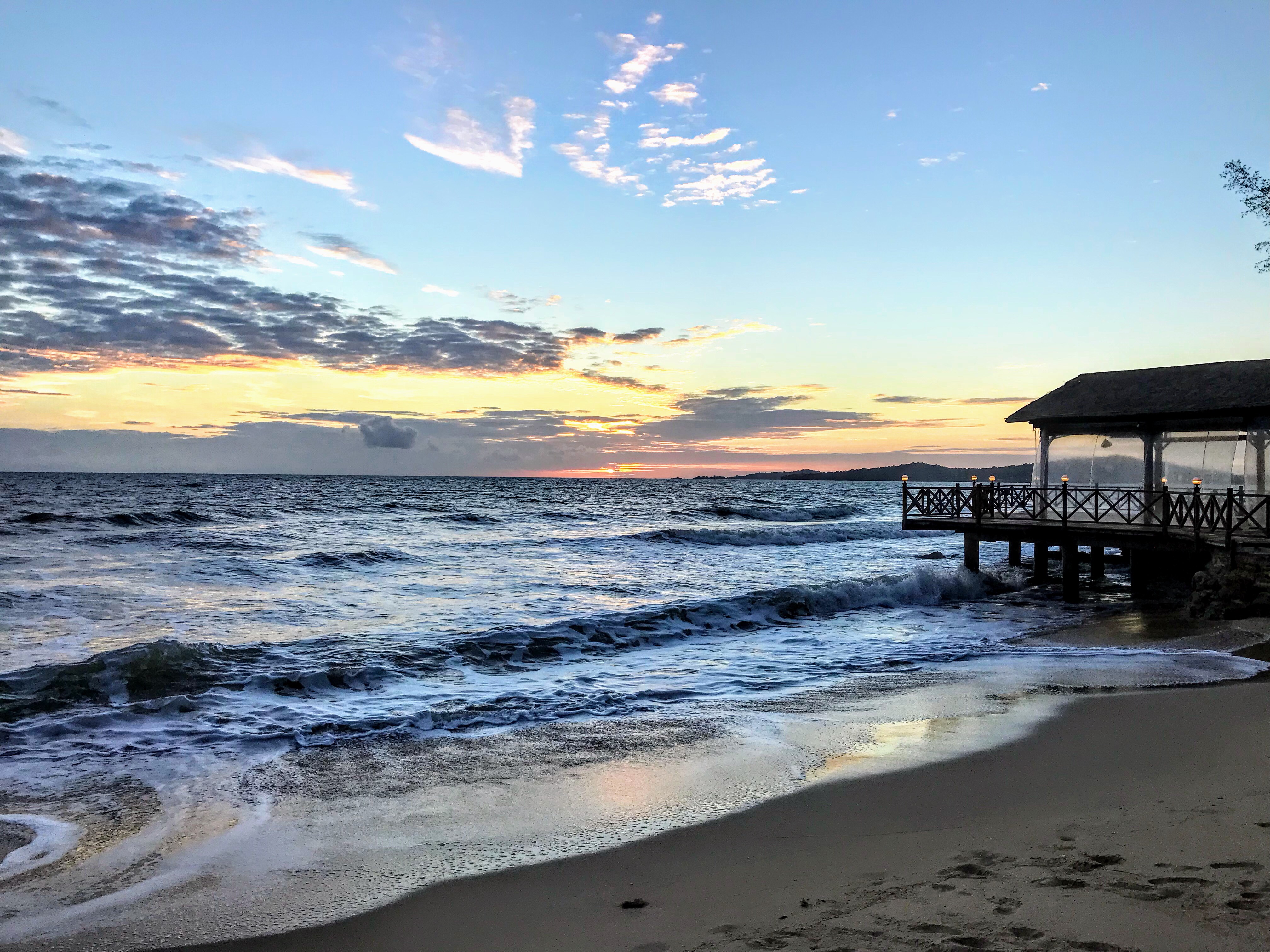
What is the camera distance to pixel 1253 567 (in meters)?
16.3

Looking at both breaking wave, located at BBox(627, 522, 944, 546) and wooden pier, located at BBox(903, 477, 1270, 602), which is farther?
breaking wave, located at BBox(627, 522, 944, 546)

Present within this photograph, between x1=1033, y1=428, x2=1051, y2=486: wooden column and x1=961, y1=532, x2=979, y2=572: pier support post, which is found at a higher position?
x1=1033, y1=428, x2=1051, y2=486: wooden column

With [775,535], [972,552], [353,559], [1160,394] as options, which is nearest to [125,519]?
[353,559]

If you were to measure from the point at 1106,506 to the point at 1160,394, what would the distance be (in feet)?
11.2

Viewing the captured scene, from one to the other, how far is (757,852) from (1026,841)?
1.75 metres

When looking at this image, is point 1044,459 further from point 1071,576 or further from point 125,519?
point 125,519

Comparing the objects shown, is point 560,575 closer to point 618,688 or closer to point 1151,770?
point 618,688

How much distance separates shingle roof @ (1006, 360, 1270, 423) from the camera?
21.0 meters

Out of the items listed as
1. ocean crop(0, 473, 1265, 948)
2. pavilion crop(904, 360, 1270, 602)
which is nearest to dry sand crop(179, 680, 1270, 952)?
ocean crop(0, 473, 1265, 948)

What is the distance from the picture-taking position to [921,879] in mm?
4781

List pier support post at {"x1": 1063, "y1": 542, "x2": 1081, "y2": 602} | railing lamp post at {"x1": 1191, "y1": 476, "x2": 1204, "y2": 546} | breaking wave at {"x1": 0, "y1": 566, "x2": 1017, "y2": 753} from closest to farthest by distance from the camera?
breaking wave at {"x1": 0, "y1": 566, "x2": 1017, "y2": 753} < railing lamp post at {"x1": 1191, "y1": 476, "x2": 1204, "y2": 546} < pier support post at {"x1": 1063, "y1": 542, "x2": 1081, "y2": 602}

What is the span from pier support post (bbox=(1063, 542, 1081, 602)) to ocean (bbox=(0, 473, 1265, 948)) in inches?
13.4

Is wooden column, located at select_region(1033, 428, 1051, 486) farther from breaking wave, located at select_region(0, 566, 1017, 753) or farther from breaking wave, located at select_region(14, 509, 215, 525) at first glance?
breaking wave, located at select_region(14, 509, 215, 525)

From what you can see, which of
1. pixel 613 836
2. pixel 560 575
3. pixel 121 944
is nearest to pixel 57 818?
pixel 121 944
